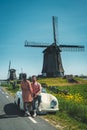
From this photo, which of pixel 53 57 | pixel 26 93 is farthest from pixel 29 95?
pixel 53 57

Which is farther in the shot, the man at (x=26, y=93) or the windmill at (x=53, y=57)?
the windmill at (x=53, y=57)

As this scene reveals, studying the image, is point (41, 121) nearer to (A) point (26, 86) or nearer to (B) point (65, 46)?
(A) point (26, 86)

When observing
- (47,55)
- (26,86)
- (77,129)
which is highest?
(47,55)

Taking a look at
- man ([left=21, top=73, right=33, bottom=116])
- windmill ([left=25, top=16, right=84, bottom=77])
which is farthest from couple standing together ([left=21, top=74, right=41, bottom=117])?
windmill ([left=25, top=16, right=84, bottom=77])

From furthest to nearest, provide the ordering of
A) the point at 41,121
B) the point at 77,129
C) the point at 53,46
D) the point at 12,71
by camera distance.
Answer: the point at 12,71, the point at 53,46, the point at 41,121, the point at 77,129

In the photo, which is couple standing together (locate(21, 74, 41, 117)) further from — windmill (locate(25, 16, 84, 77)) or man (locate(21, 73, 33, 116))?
windmill (locate(25, 16, 84, 77))

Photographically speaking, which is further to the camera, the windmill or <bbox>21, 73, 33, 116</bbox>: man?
the windmill

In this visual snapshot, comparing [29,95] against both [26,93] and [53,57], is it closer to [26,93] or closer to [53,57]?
[26,93]

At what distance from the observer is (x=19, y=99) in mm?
16141

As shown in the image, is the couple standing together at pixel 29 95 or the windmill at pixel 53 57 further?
the windmill at pixel 53 57

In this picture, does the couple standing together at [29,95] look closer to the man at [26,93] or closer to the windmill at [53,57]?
the man at [26,93]

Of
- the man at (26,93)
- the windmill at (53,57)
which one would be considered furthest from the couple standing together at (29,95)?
the windmill at (53,57)

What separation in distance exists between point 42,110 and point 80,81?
176ft

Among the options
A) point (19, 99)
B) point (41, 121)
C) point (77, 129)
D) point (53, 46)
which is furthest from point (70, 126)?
point (53, 46)
